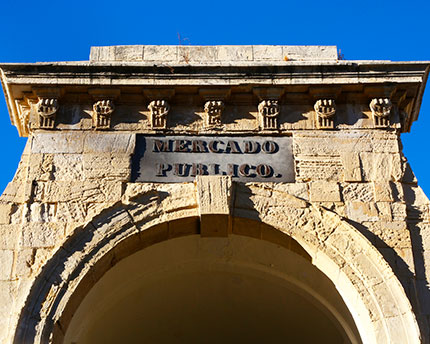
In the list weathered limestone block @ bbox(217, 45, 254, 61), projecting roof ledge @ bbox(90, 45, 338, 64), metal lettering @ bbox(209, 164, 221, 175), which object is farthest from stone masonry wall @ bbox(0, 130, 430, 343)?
weathered limestone block @ bbox(217, 45, 254, 61)

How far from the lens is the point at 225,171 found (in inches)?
346

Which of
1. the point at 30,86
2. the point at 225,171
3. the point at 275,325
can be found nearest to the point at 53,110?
the point at 30,86

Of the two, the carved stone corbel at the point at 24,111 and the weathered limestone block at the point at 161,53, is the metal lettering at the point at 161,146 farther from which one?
the carved stone corbel at the point at 24,111

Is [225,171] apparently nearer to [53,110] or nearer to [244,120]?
[244,120]

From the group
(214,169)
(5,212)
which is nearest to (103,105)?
(214,169)

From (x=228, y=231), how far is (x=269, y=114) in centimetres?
148

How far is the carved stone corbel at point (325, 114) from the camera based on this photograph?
907cm

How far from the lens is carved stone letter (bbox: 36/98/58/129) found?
29.7 ft

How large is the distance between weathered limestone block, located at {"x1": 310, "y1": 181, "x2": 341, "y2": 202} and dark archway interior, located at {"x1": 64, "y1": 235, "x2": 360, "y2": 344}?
876 millimetres

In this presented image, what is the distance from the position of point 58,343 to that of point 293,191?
114 inches

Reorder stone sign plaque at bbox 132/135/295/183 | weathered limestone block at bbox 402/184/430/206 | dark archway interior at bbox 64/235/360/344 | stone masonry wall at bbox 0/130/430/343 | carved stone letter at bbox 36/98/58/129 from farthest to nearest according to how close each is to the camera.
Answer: dark archway interior at bbox 64/235/360/344, carved stone letter at bbox 36/98/58/129, stone sign plaque at bbox 132/135/295/183, weathered limestone block at bbox 402/184/430/206, stone masonry wall at bbox 0/130/430/343

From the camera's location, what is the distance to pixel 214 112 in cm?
913

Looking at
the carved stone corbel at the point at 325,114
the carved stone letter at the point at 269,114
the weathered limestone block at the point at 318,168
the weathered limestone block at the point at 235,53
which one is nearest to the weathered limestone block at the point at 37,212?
the carved stone letter at the point at 269,114

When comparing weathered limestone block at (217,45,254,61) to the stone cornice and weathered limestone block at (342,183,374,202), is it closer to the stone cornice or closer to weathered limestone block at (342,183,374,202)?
the stone cornice
